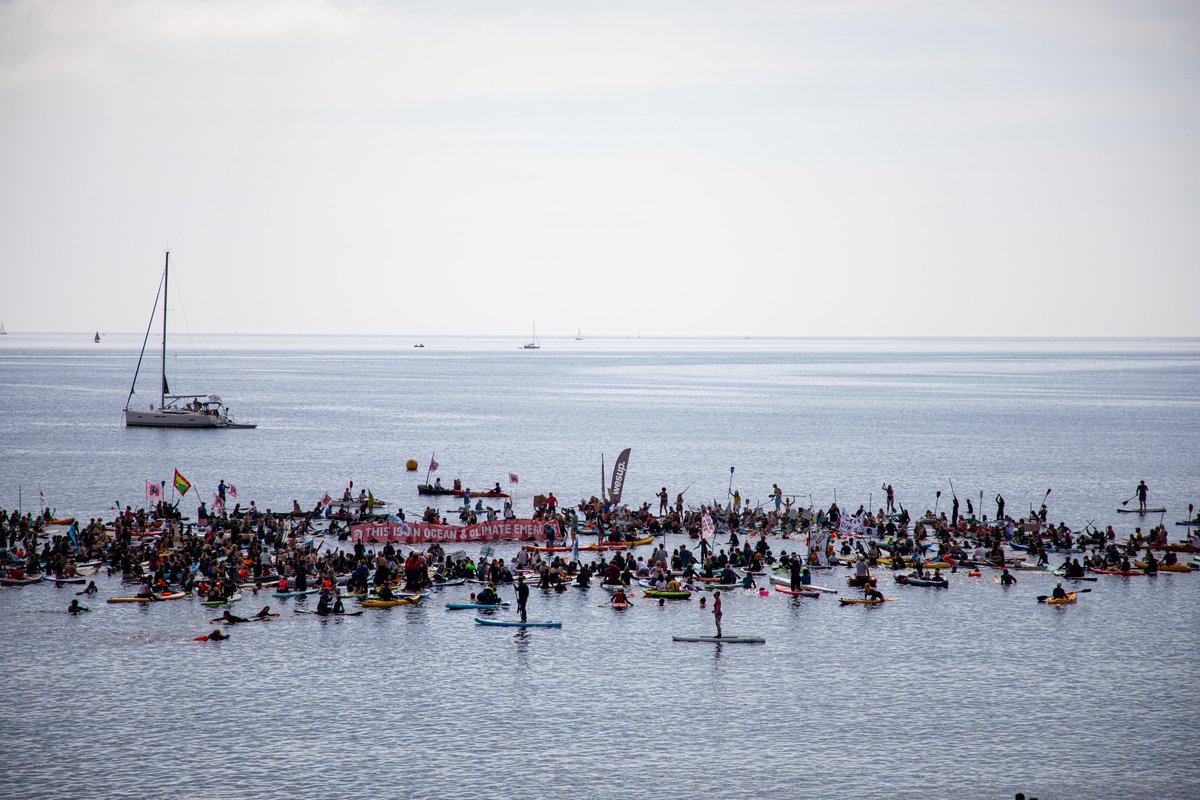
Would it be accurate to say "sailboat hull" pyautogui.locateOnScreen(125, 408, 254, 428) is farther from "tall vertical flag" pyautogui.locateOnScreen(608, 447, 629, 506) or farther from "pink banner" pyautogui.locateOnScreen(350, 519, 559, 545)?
"tall vertical flag" pyautogui.locateOnScreen(608, 447, 629, 506)

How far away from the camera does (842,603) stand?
46.6 metres

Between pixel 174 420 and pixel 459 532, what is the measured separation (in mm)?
81244

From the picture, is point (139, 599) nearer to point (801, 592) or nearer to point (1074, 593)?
point (801, 592)

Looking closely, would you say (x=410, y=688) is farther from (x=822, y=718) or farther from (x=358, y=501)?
(x=358, y=501)

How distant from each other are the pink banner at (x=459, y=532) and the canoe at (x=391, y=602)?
12451 mm

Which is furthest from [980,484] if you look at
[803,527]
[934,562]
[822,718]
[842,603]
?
[822,718]

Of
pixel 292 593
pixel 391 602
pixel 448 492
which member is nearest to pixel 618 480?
pixel 448 492

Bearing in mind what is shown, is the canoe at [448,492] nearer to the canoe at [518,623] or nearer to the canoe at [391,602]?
the canoe at [391,602]

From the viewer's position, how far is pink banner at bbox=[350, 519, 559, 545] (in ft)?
192

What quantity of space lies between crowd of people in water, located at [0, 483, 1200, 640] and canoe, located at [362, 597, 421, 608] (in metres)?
0.09

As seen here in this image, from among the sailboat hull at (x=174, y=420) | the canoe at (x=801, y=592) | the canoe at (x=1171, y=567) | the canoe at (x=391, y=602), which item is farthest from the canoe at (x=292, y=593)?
the sailboat hull at (x=174, y=420)

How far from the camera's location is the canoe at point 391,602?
148 ft

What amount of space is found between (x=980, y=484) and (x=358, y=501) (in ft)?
160

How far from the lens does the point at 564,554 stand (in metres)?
56.1
